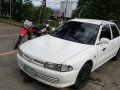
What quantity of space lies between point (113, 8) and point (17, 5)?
23.5 meters

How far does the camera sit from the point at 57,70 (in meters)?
3.84

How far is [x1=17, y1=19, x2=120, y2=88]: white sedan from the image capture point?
3871 mm

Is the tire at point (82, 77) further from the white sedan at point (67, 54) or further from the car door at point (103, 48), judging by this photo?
the car door at point (103, 48)

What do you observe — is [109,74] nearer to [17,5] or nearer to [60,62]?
[60,62]

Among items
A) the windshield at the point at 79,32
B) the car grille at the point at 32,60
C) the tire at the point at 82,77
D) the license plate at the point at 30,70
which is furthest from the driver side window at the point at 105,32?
the license plate at the point at 30,70

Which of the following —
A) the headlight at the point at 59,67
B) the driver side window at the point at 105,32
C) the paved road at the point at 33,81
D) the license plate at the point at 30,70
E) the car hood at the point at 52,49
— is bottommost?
the paved road at the point at 33,81

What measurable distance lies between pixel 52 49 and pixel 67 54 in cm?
42

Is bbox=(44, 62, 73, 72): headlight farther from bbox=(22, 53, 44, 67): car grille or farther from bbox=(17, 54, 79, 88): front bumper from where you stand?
bbox=(22, 53, 44, 67): car grille

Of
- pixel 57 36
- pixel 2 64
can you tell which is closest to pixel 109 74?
pixel 57 36

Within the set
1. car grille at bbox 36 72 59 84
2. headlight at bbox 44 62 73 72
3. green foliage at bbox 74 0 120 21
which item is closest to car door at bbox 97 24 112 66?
headlight at bbox 44 62 73 72

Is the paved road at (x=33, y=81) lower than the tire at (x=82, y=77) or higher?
lower

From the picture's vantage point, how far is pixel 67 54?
415cm

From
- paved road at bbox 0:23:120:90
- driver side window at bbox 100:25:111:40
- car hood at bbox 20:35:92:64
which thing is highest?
driver side window at bbox 100:25:111:40

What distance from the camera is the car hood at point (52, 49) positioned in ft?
13.1
